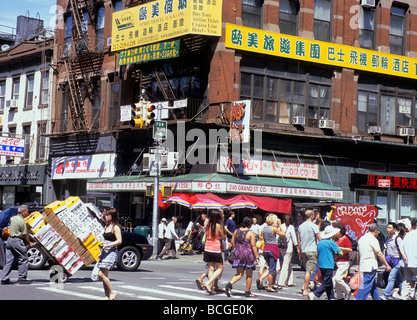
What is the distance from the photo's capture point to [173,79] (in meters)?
32.4

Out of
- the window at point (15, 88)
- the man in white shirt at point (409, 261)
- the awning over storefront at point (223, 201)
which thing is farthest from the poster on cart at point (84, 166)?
the man in white shirt at point (409, 261)

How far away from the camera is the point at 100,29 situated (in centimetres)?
3706

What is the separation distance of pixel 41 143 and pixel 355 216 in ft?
76.4

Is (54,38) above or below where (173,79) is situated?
above

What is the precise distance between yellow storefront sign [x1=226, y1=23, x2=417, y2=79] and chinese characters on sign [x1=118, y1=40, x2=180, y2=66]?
2472 mm

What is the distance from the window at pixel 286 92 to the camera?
31188 mm

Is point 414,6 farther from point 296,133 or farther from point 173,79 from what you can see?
point 173,79

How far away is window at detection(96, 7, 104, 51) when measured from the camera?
121ft

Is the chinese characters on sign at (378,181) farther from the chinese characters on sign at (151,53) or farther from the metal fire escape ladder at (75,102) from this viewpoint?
the metal fire escape ladder at (75,102)

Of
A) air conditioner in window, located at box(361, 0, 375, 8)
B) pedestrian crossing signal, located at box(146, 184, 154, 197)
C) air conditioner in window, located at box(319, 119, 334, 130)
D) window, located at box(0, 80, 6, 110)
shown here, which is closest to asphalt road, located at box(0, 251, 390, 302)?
pedestrian crossing signal, located at box(146, 184, 154, 197)

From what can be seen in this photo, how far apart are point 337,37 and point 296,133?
18.7 feet

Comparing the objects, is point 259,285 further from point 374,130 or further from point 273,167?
point 374,130

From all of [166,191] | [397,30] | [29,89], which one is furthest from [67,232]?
[29,89]

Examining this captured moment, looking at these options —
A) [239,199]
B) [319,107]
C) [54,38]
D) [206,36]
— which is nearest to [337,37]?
[319,107]
